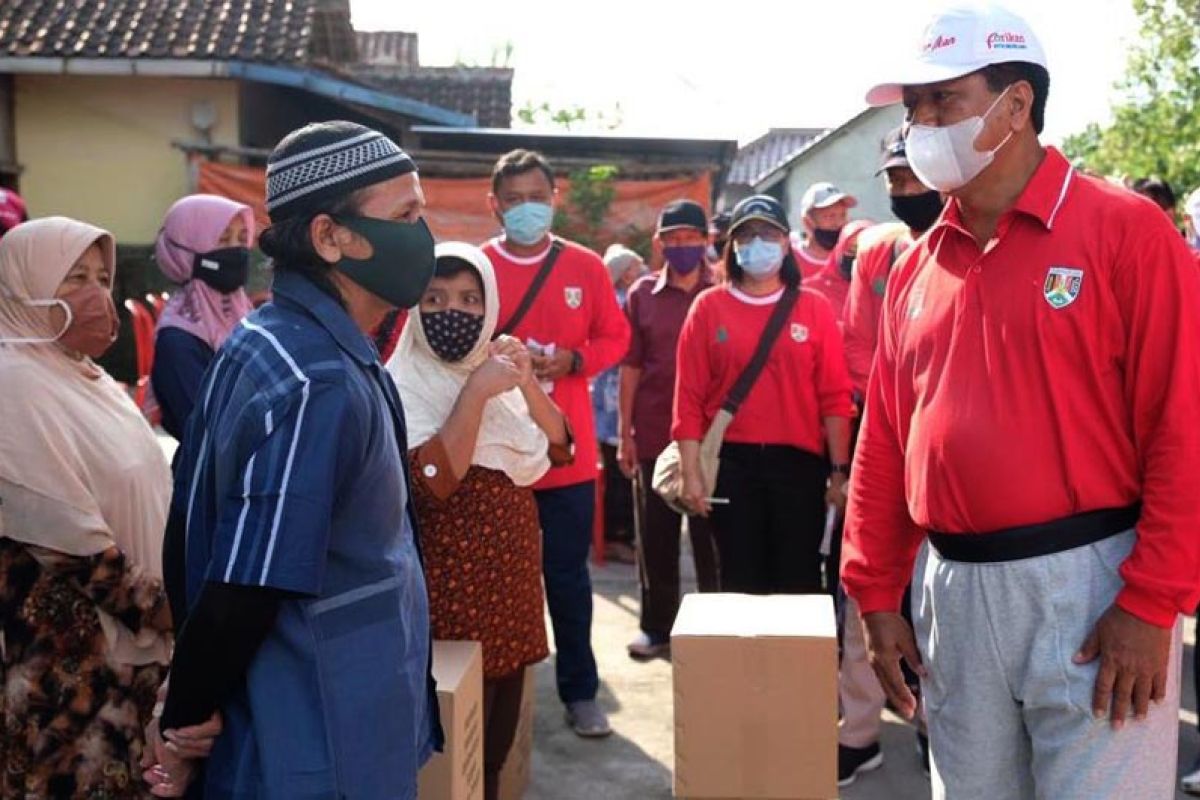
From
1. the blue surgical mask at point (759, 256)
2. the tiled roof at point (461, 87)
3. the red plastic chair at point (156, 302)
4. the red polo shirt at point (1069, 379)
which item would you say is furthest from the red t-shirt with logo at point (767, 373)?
the tiled roof at point (461, 87)

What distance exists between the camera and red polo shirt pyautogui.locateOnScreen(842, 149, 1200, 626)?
2414 millimetres

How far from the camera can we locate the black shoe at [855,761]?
4914 millimetres

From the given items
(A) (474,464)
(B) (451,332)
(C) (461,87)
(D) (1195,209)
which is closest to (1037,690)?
(A) (474,464)

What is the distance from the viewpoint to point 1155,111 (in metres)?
21.0

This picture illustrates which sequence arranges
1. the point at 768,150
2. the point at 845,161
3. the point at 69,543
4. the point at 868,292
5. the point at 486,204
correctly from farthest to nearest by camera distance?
the point at 768,150 < the point at 845,161 < the point at 486,204 < the point at 868,292 < the point at 69,543

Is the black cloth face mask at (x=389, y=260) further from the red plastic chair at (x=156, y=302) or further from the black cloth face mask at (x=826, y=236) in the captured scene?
the red plastic chair at (x=156, y=302)

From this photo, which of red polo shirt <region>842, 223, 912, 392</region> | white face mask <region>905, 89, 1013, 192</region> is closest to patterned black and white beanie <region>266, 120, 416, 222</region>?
white face mask <region>905, 89, 1013, 192</region>

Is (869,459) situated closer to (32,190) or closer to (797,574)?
(797,574)

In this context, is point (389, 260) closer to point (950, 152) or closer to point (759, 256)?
point (950, 152)

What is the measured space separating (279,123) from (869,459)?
14.6 metres

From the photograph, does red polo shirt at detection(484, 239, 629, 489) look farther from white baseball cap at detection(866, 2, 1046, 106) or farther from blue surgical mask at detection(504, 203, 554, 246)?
white baseball cap at detection(866, 2, 1046, 106)

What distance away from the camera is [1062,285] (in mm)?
2512

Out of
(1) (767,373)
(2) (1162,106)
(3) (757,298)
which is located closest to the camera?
(1) (767,373)

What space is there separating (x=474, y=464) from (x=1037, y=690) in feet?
6.19
